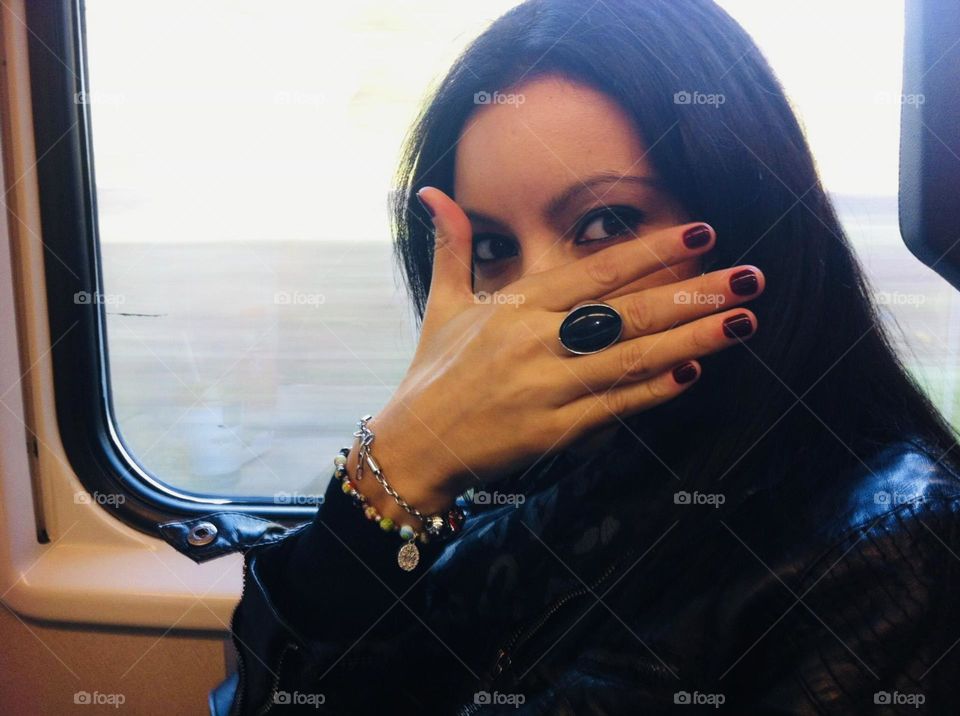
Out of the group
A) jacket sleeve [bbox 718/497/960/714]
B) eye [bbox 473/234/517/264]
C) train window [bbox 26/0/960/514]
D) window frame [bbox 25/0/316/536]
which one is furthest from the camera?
window frame [bbox 25/0/316/536]

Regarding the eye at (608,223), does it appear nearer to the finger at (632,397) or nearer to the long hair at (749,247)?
the long hair at (749,247)

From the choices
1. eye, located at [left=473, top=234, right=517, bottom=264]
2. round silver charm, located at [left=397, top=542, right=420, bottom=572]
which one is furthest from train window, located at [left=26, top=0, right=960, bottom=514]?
round silver charm, located at [left=397, top=542, right=420, bottom=572]

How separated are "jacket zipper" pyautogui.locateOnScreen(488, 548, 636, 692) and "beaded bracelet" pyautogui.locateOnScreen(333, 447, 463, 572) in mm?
145

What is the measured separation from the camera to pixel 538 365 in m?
0.84

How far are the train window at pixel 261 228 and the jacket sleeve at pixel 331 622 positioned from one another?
0.62 meters

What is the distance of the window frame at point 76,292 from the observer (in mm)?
1544

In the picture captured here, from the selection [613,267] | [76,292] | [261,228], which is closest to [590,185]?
[613,267]

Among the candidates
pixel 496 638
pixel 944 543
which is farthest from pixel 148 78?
pixel 944 543

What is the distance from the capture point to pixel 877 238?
4.29 feet

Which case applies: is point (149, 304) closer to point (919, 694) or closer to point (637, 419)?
point (637, 419)

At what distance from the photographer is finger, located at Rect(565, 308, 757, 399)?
2.57 feet

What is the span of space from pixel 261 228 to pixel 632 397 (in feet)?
3.29

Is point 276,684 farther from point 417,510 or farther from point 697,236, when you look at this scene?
point 697,236

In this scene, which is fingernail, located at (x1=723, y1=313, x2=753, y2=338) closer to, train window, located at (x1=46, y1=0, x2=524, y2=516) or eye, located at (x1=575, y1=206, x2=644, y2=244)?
eye, located at (x1=575, y1=206, x2=644, y2=244)
